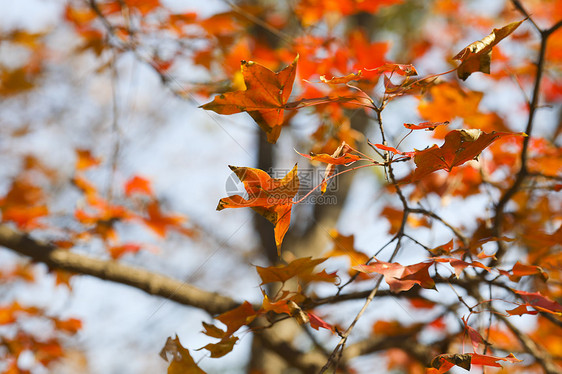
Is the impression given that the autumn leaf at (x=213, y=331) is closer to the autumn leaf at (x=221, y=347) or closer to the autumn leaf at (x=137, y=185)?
the autumn leaf at (x=221, y=347)

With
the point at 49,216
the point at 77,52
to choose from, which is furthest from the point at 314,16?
the point at 49,216

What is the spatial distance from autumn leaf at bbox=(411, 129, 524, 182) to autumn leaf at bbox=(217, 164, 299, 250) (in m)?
0.18

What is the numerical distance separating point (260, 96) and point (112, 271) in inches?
31.4

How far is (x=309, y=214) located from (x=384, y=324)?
1081 mm

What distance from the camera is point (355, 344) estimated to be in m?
1.38

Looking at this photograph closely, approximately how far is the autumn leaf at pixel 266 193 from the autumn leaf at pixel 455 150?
0.59 ft

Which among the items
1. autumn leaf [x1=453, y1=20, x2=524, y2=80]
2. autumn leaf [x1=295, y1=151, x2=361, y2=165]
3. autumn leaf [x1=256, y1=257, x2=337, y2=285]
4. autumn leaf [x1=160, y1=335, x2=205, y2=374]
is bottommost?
autumn leaf [x1=160, y1=335, x2=205, y2=374]

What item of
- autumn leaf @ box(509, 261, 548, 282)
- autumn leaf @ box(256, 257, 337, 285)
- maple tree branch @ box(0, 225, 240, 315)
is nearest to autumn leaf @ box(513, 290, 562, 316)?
autumn leaf @ box(509, 261, 548, 282)

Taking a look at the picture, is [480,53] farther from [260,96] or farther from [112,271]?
[112,271]

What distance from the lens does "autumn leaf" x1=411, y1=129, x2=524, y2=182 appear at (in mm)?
557

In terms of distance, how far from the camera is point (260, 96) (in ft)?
2.01

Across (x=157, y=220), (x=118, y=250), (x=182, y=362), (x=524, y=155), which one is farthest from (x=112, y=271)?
(x=524, y=155)

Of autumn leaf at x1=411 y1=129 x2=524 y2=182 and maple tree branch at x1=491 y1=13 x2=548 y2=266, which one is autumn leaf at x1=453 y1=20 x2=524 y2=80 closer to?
autumn leaf at x1=411 y1=129 x2=524 y2=182

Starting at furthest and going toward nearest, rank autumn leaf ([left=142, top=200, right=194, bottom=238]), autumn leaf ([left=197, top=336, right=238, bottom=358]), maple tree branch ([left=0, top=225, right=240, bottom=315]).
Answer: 1. autumn leaf ([left=142, top=200, right=194, bottom=238])
2. maple tree branch ([left=0, top=225, right=240, bottom=315])
3. autumn leaf ([left=197, top=336, right=238, bottom=358])
